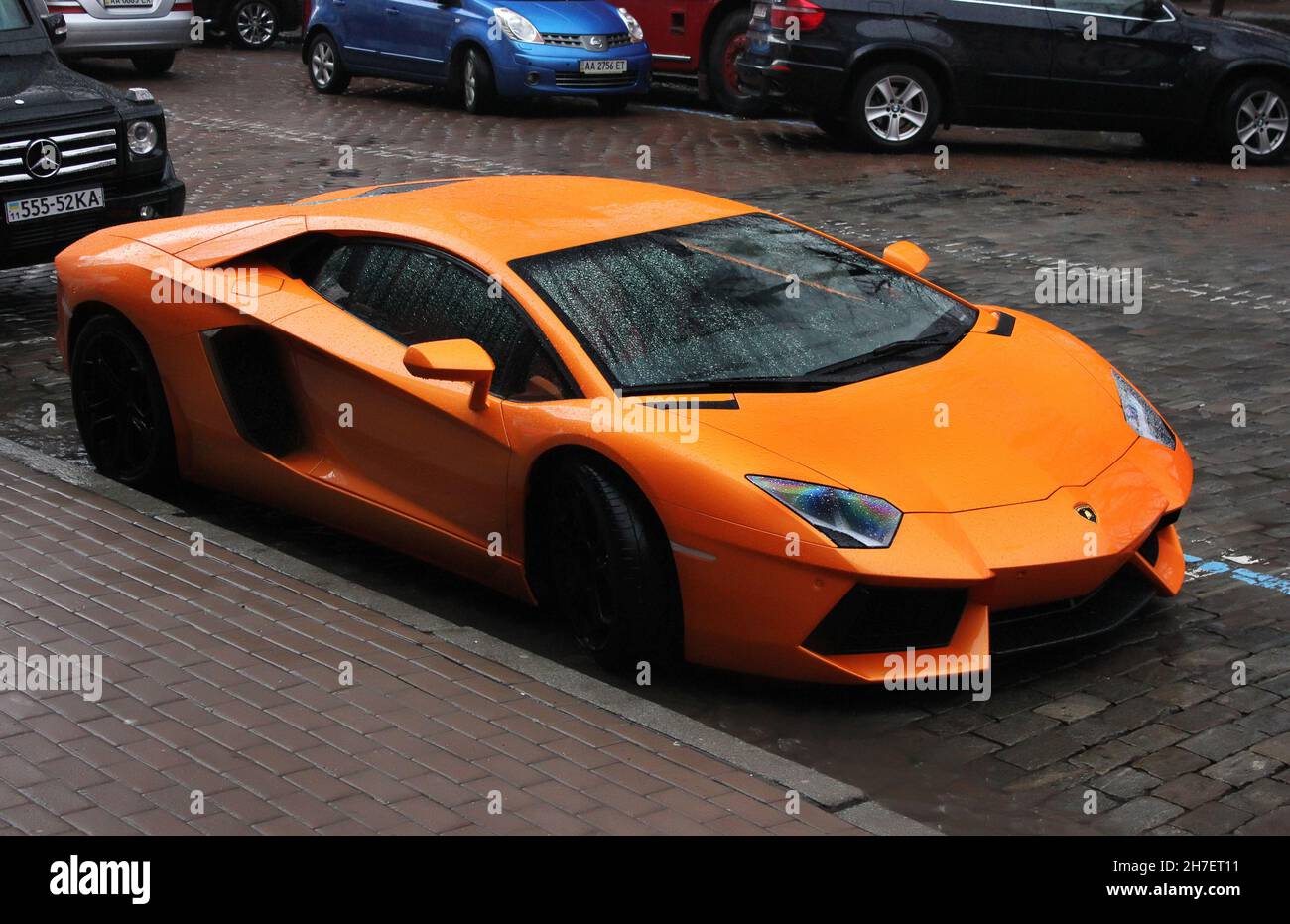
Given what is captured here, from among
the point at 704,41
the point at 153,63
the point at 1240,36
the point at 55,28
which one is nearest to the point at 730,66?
the point at 704,41

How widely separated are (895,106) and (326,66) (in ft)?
23.5

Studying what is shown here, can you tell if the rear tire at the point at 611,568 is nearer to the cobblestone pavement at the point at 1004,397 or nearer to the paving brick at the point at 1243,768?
the cobblestone pavement at the point at 1004,397

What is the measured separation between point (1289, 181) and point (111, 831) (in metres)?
12.4

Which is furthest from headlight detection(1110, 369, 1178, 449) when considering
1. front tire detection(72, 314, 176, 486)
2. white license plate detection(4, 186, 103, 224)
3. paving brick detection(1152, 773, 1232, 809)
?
white license plate detection(4, 186, 103, 224)

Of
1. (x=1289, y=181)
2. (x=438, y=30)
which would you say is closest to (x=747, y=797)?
(x=1289, y=181)

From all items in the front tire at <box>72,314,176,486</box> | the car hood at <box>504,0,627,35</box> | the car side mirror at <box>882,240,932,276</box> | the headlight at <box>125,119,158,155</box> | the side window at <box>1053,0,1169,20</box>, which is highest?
Result: the side window at <box>1053,0,1169,20</box>

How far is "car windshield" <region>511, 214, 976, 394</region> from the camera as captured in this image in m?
5.68

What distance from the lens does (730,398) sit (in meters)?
5.50

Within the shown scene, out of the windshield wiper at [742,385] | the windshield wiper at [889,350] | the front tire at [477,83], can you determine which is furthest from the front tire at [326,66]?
the windshield wiper at [742,385]

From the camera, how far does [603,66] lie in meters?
17.8

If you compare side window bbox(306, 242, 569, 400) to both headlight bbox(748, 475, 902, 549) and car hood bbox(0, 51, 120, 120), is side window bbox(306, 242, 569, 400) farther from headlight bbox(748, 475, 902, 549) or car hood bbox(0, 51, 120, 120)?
car hood bbox(0, 51, 120, 120)

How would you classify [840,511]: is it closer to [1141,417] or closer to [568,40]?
[1141,417]

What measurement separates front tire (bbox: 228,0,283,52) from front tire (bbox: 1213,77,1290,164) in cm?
1463

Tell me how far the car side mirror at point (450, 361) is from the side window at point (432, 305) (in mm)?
161
